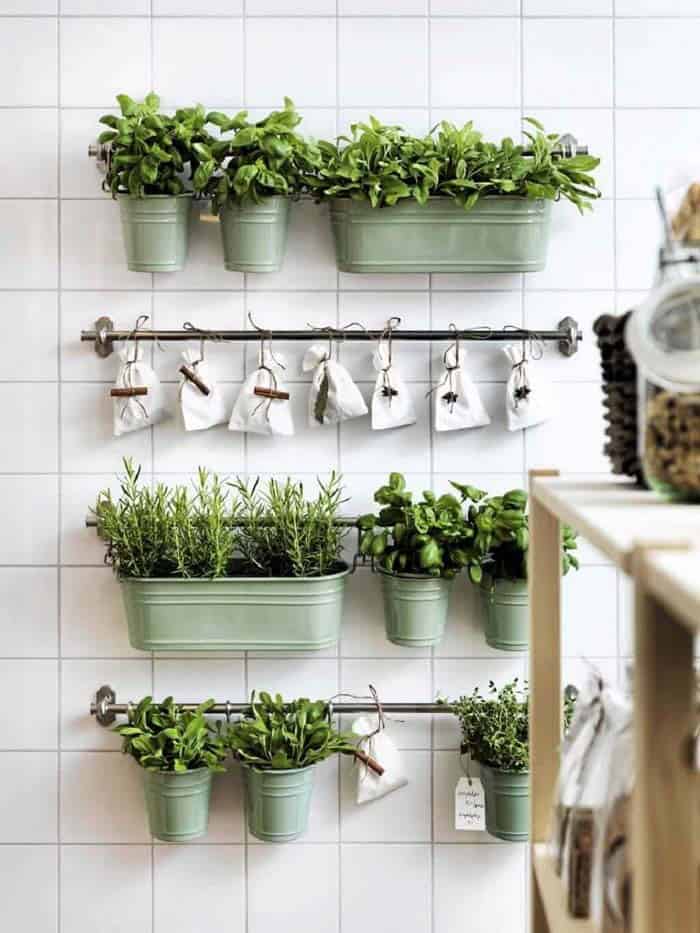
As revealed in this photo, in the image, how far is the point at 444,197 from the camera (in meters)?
2.18

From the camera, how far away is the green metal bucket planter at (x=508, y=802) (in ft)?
7.13

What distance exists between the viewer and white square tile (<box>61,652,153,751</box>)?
2.36 m

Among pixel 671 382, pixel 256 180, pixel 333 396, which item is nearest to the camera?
pixel 671 382

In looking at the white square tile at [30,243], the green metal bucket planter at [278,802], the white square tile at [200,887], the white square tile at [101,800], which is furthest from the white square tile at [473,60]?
the white square tile at [200,887]

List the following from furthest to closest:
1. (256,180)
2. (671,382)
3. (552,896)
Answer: (256,180)
(552,896)
(671,382)

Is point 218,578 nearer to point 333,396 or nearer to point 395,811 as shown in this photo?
point 333,396

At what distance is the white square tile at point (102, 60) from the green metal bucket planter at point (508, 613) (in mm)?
1218

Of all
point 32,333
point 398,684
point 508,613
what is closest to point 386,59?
point 32,333

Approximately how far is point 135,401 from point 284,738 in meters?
0.72

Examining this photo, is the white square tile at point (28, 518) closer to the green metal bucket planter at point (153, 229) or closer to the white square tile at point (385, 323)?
the green metal bucket planter at point (153, 229)

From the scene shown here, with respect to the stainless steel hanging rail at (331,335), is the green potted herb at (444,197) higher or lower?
higher

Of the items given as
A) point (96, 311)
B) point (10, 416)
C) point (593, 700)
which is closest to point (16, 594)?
point (10, 416)

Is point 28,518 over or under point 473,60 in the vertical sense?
under

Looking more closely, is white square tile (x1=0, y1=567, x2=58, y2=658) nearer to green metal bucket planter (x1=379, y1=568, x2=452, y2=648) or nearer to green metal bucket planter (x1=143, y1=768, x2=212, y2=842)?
green metal bucket planter (x1=143, y1=768, x2=212, y2=842)
